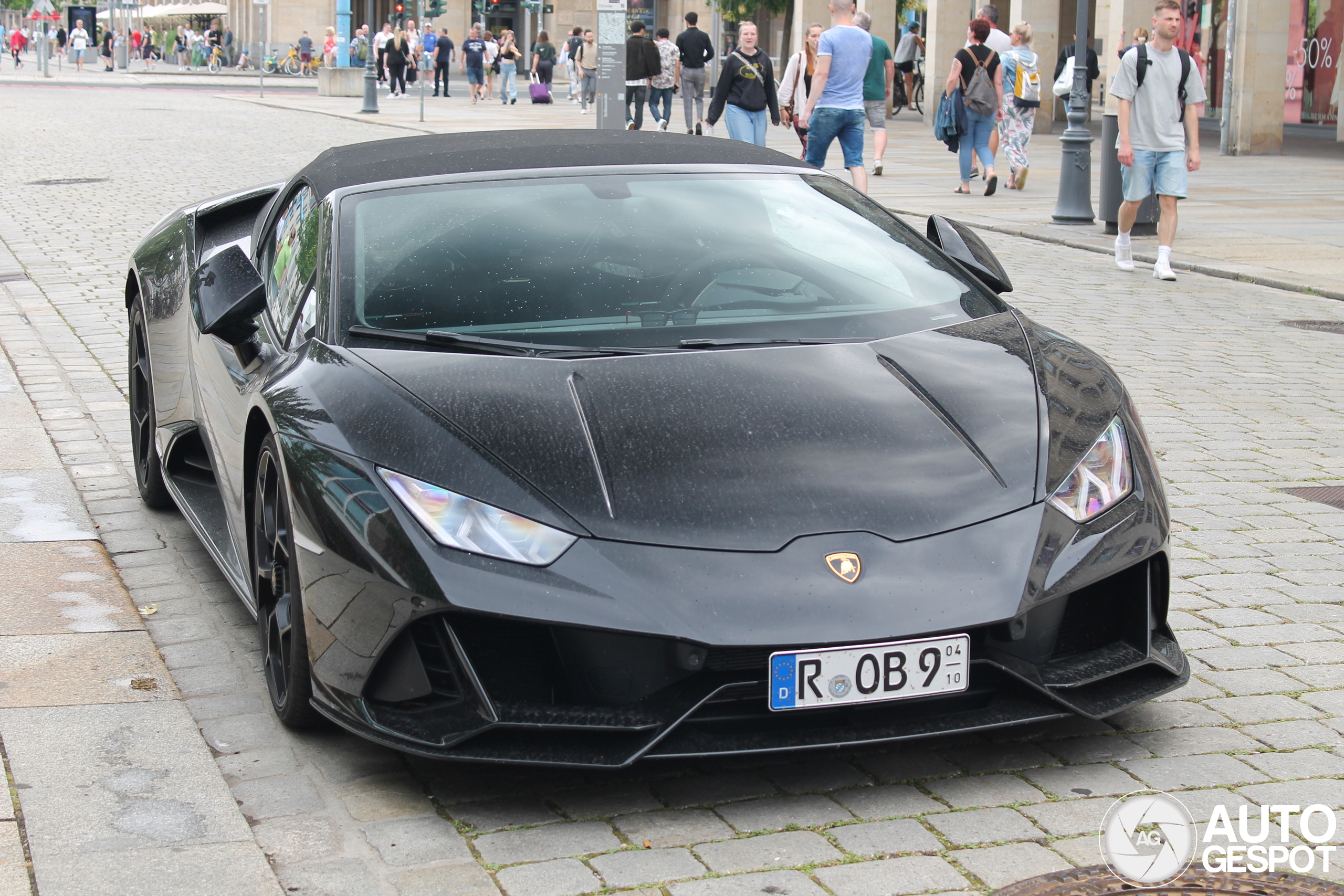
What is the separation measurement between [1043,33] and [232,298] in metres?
29.1

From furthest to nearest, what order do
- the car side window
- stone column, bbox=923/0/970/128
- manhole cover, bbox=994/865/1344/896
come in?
stone column, bbox=923/0/970/128, the car side window, manhole cover, bbox=994/865/1344/896

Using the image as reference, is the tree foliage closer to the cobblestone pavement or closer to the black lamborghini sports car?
the cobblestone pavement

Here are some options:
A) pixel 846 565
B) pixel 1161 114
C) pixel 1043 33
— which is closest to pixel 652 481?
pixel 846 565

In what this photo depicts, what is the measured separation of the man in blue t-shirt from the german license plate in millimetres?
12509

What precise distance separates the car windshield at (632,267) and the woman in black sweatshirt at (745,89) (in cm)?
1292

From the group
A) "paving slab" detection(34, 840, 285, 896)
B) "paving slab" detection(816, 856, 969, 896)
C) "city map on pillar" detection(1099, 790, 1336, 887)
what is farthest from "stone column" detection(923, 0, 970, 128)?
"paving slab" detection(34, 840, 285, 896)

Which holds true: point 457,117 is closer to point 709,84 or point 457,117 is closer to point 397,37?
point 397,37

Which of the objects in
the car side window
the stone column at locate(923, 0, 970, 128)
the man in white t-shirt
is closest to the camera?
the car side window

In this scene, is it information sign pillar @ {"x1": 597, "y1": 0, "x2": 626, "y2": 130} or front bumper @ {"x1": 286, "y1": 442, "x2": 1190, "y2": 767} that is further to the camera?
information sign pillar @ {"x1": 597, "y1": 0, "x2": 626, "y2": 130}

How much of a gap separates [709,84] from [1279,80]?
1086 inches

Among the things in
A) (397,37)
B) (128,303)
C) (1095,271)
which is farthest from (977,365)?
(397,37)

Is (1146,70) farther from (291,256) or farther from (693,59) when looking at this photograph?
(693,59)

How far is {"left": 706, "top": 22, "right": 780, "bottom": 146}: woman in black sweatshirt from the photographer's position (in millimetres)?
17391

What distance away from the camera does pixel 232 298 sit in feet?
14.2
